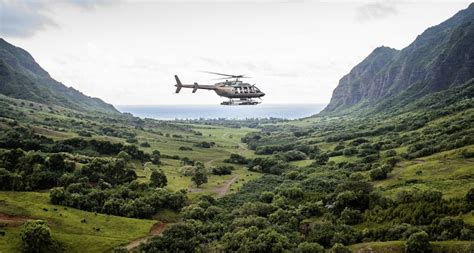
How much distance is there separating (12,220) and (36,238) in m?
15.1

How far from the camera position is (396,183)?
11119 centimetres

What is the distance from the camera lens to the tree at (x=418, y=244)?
66000 mm

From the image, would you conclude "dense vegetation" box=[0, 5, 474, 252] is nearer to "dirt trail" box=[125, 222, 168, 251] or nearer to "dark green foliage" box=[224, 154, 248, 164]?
"dirt trail" box=[125, 222, 168, 251]

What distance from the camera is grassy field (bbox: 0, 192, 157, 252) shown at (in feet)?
271

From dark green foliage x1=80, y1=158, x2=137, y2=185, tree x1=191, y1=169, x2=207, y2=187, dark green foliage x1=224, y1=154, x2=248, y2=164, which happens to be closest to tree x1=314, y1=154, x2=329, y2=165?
dark green foliage x1=224, y1=154, x2=248, y2=164

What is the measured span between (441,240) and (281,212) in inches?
1446

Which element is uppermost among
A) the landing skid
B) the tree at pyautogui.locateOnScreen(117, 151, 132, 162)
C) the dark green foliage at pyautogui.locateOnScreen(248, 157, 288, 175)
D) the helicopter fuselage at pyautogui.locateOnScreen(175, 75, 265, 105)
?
the helicopter fuselage at pyautogui.locateOnScreen(175, 75, 265, 105)

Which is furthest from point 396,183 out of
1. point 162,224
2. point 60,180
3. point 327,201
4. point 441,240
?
point 60,180

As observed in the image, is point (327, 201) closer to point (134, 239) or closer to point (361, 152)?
point (134, 239)

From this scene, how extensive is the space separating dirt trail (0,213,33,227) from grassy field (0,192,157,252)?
0.93m

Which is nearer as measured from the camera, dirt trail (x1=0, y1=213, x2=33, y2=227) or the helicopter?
dirt trail (x1=0, y1=213, x2=33, y2=227)

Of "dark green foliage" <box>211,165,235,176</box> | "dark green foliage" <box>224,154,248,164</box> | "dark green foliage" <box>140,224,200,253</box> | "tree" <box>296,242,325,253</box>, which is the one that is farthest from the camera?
"dark green foliage" <box>224,154,248,164</box>

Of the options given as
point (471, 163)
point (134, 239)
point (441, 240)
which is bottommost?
point (134, 239)

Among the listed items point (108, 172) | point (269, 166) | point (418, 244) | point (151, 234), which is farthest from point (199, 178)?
point (418, 244)
